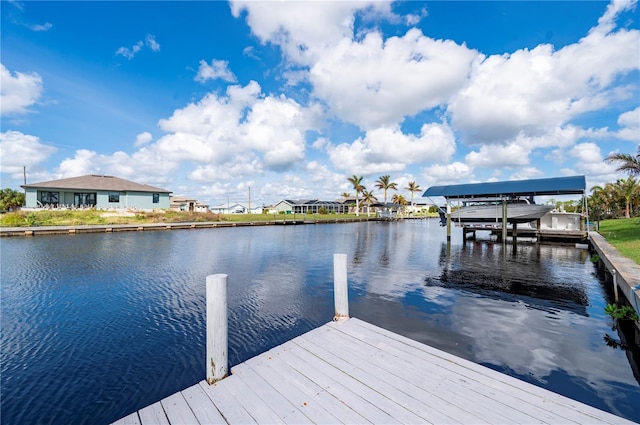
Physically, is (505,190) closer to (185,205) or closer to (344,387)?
(344,387)

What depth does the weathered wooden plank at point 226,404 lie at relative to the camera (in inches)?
112

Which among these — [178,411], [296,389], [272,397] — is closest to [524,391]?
[296,389]

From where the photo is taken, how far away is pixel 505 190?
21.5m

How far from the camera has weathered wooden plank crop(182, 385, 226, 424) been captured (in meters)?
2.85

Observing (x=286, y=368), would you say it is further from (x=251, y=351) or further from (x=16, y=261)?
(x=16, y=261)

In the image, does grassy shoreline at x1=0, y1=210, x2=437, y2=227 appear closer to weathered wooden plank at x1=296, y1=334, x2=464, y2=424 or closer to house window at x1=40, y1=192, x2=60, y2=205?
house window at x1=40, y1=192, x2=60, y2=205

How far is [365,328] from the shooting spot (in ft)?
15.9

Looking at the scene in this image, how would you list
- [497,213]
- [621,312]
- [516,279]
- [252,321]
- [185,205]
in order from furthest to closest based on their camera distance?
1. [185,205]
2. [497,213]
3. [516,279]
4. [621,312]
5. [252,321]

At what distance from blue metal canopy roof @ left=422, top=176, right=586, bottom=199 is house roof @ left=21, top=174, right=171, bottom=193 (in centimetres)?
3857

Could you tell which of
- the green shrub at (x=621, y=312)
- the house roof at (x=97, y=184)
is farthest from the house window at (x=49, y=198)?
the green shrub at (x=621, y=312)

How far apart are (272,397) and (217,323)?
110cm

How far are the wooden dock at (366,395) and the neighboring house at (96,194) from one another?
44.0 meters

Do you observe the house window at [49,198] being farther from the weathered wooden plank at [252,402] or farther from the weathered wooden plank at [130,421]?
the weathered wooden plank at [252,402]

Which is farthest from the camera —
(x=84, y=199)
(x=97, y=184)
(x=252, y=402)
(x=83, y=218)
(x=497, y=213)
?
(x=97, y=184)
